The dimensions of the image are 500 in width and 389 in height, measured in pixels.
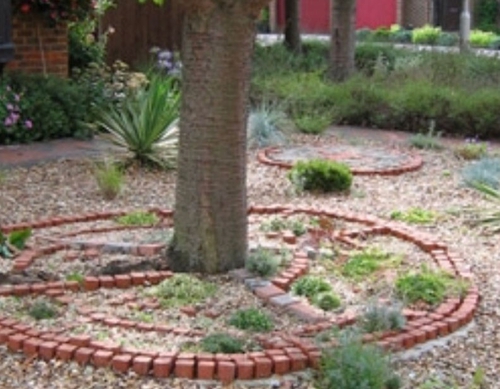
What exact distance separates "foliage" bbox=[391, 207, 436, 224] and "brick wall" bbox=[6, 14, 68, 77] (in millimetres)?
6005

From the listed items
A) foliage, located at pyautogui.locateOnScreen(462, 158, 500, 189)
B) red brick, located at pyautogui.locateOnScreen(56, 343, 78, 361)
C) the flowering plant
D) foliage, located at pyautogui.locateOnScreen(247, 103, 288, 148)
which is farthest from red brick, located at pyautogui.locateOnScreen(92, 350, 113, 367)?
the flowering plant

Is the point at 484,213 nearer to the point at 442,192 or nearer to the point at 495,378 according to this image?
the point at 442,192

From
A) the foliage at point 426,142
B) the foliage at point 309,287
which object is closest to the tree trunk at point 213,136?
the foliage at point 309,287

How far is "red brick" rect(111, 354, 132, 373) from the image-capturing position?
450 centimetres

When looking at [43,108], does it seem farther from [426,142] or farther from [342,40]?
[342,40]

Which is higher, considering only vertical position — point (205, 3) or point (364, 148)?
point (205, 3)

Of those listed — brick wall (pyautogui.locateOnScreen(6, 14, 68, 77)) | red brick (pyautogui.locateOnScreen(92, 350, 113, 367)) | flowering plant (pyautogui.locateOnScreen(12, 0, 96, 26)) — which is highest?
flowering plant (pyautogui.locateOnScreen(12, 0, 96, 26))

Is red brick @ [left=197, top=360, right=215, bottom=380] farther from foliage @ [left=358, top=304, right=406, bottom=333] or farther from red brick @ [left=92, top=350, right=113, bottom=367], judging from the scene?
foliage @ [left=358, top=304, right=406, bottom=333]

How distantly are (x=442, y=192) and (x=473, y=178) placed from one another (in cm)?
28

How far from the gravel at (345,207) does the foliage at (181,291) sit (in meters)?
0.91

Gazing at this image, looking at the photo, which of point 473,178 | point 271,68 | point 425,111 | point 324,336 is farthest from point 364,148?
point 324,336

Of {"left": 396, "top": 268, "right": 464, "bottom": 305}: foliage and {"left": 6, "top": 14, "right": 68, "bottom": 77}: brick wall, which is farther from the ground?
{"left": 6, "top": 14, "right": 68, "bottom": 77}: brick wall

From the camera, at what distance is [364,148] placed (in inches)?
430

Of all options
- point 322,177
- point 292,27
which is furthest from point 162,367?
point 292,27
